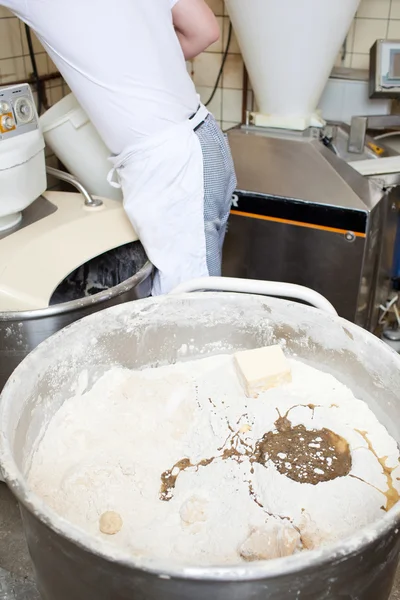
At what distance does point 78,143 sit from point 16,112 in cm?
30

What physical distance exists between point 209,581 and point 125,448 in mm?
426

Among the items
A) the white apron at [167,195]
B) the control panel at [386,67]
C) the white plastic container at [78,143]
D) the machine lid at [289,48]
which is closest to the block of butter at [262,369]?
the white apron at [167,195]

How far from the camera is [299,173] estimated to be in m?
1.88

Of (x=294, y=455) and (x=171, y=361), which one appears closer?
(x=294, y=455)

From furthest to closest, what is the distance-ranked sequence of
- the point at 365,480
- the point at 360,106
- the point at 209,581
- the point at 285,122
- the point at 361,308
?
1. the point at 360,106
2. the point at 285,122
3. the point at 361,308
4. the point at 365,480
5. the point at 209,581

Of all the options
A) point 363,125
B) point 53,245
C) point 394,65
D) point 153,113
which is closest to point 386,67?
point 394,65

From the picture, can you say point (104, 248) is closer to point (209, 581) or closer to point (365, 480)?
point (365, 480)

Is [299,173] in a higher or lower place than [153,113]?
lower

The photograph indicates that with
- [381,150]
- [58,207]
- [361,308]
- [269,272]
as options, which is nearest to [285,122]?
[381,150]

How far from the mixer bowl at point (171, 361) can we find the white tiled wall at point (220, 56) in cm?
138

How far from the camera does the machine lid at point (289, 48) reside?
73.9 inches

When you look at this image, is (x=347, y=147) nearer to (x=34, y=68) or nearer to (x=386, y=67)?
(x=386, y=67)

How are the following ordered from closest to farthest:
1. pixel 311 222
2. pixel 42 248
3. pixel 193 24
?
pixel 42 248 → pixel 193 24 → pixel 311 222

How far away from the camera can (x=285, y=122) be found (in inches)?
82.9
